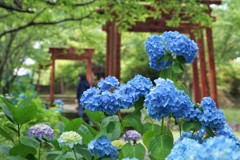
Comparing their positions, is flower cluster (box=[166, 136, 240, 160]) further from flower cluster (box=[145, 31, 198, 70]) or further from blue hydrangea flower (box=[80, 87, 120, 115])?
flower cluster (box=[145, 31, 198, 70])

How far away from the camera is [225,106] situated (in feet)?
62.2

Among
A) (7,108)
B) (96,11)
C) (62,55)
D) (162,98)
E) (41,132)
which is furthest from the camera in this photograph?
(62,55)

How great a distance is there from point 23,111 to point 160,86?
36.6 inches

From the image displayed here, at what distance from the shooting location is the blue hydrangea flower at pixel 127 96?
5.88ft

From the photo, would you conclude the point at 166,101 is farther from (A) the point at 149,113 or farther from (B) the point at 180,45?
(B) the point at 180,45

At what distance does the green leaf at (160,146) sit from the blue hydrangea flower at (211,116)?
190mm

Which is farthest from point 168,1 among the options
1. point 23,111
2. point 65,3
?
point 23,111

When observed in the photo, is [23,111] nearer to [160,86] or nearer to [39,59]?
[160,86]

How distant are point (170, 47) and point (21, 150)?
3.50 feet

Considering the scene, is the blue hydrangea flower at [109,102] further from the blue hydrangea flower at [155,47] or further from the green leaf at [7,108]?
the green leaf at [7,108]

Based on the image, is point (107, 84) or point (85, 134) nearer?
point (107, 84)

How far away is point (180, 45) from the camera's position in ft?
6.29

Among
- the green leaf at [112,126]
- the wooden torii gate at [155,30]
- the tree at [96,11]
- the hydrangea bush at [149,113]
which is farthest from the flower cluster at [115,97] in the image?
the wooden torii gate at [155,30]

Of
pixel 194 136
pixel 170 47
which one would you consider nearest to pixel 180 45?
pixel 170 47
